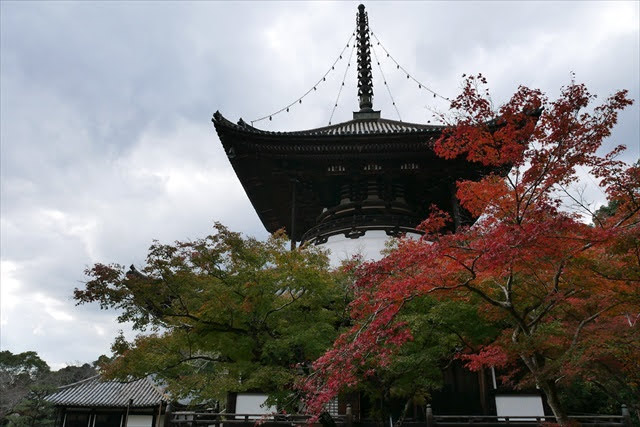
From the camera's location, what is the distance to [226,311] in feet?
31.9

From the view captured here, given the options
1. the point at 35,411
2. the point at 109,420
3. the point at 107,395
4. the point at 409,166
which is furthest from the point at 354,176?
the point at 35,411

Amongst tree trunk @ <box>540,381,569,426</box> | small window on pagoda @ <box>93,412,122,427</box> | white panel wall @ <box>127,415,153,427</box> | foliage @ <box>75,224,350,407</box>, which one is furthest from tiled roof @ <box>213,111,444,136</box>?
small window on pagoda @ <box>93,412,122,427</box>

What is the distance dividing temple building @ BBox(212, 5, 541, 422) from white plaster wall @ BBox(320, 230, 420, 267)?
0.03 m

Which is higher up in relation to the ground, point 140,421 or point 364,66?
point 364,66

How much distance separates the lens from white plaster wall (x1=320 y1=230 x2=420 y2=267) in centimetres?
1525

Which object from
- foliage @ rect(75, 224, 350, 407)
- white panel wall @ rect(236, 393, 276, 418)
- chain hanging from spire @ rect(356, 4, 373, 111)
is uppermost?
chain hanging from spire @ rect(356, 4, 373, 111)

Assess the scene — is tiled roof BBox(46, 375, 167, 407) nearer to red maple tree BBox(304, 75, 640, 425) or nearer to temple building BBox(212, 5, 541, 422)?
temple building BBox(212, 5, 541, 422)

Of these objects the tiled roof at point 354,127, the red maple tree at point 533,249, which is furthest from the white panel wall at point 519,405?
the tiled roof at point 354,127

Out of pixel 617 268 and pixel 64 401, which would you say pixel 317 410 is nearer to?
pixel 617 268

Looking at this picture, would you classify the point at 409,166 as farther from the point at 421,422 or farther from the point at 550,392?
the point at 550,392

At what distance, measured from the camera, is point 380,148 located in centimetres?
1488

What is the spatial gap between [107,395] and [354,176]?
16660 mm

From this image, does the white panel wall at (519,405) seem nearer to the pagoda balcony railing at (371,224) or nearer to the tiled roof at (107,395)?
the pagoda balcony railing at (371,224)

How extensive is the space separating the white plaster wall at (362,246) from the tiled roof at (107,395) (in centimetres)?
1190
